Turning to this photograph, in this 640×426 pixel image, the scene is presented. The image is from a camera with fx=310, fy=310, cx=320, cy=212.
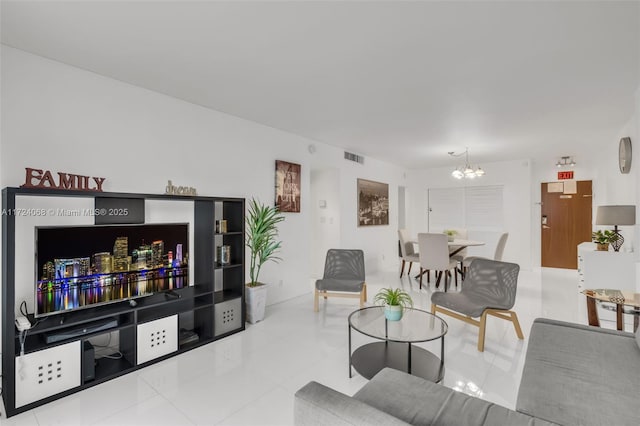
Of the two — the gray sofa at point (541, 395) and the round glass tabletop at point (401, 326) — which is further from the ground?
the gray sofa at point (541, 395)

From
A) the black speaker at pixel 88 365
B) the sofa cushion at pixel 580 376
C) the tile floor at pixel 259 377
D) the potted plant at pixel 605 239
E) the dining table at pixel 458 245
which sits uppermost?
the potted plant at pixel 605 239

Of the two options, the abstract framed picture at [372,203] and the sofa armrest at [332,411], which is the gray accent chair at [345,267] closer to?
the abstract framed picture at [372,203]

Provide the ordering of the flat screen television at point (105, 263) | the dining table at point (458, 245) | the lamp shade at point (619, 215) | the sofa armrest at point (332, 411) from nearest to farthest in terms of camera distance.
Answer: the sofa armrest at point (332, 411) < the flat screen television at point (105, 263) < the lamp shade at point (619, 215) < the dining table at point (458, 245)

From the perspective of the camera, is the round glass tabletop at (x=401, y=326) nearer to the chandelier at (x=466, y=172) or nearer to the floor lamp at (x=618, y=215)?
the floor lamp at (x=618, y=215)

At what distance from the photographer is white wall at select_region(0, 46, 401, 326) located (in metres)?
2.38

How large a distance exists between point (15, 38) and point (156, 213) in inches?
63.8

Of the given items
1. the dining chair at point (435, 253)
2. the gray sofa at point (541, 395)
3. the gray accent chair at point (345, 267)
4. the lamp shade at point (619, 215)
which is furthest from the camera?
the dining chair at point (435, 253)

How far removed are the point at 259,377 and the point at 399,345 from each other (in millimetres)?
1263

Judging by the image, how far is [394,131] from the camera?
4602mm

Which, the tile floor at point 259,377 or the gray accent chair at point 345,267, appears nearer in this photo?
the tile floor at point 259,377

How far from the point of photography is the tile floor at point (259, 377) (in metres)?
2.04

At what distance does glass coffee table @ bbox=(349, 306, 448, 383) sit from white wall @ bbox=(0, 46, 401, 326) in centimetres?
194

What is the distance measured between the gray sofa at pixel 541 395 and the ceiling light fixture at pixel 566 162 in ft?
19.8

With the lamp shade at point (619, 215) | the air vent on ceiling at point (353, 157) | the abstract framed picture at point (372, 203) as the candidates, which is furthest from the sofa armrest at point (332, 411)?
the abstract framed picture at point (372, 203)
